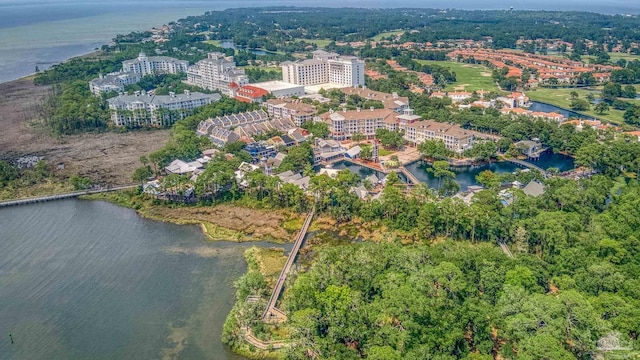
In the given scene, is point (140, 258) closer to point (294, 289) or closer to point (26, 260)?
point (26, 260)

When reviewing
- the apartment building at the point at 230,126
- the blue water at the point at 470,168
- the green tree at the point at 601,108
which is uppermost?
the apartment building at the point at 230,126

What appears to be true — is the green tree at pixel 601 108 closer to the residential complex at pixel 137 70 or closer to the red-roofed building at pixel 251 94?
the red-roofed building at pixel 251 94

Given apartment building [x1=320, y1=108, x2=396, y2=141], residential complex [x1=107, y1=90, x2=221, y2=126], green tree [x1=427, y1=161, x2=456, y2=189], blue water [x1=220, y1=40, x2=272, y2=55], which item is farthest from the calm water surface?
blue water [x1=220, y1=40, x2=272, y2=55]

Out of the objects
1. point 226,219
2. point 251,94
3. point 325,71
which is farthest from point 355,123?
point 325,71

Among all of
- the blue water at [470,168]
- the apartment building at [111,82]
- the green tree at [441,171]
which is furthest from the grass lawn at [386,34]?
the green tree at [441,171]

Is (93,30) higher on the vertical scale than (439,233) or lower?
higher

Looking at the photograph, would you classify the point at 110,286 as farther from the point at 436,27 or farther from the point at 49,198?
the point at 436,27

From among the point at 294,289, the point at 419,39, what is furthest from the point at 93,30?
the point at 294,289
